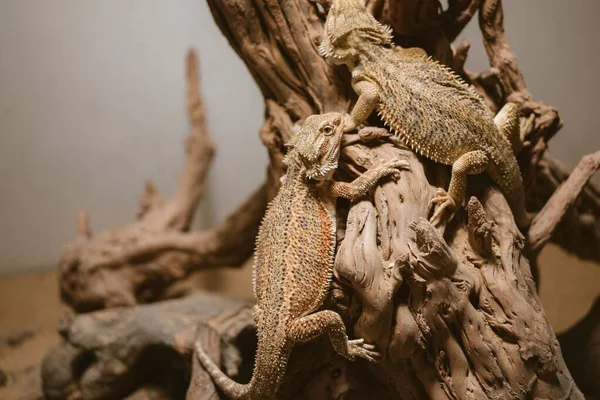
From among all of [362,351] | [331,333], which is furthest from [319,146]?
[362,351]

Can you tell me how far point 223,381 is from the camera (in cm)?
338

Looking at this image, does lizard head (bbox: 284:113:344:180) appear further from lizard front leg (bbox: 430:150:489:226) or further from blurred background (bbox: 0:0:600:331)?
blurred background (bbox: 0:0:600:331)

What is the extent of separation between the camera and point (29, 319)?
5793mm

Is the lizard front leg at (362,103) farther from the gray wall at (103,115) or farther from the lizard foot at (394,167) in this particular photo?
the gray wall at (103,115)

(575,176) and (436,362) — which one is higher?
(575,176)

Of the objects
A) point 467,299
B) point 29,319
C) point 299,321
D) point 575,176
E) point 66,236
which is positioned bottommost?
point 29,319

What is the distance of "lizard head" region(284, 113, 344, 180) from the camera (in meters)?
3.15

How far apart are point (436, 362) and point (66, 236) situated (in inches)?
180

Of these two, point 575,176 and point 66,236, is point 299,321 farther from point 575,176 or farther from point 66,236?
point 66,236

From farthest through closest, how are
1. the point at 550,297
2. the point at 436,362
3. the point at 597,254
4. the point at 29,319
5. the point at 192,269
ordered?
1. the point at 29,319
2. the point at 192,269
3. the point at 550,297
4. the point at 597,254
5. the point at 436,362

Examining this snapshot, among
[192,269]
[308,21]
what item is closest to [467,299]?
[308,21]

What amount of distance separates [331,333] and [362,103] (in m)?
1.28

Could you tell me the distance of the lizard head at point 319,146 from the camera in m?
3.15

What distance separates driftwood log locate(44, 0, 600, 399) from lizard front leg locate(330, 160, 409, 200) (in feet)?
0.22
